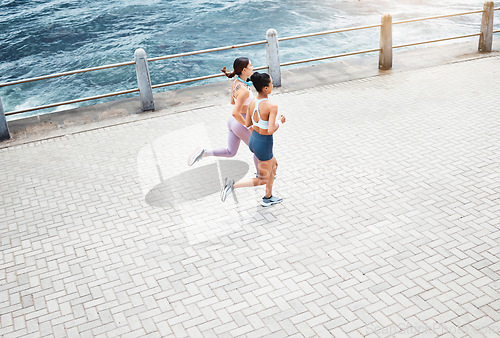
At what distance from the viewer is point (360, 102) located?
1055 cm

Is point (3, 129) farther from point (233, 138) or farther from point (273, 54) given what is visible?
point (273, 54)

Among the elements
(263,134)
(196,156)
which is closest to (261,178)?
(263,134)

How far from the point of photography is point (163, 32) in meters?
29.0

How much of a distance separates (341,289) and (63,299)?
2910 millimetres

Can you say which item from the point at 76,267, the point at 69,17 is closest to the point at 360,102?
the point at 76,267

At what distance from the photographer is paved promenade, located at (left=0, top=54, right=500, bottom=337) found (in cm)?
502

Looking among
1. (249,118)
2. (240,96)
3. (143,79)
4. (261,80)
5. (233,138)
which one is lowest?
(233,138)

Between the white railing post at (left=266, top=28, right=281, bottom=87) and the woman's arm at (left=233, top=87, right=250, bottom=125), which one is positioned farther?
the white railing post at (left=266, top=28, right=281, bottom=87)

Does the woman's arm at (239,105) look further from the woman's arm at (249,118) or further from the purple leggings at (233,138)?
the purple leggings at (233,138)

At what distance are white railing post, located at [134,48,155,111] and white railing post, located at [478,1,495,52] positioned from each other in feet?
27.7

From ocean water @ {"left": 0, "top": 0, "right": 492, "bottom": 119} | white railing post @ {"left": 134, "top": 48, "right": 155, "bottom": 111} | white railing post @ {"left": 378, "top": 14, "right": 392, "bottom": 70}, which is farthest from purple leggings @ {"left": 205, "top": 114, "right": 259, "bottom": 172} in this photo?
ocean water @ {"left": 0, "top": 0, "right": 492, "bottom": 119}

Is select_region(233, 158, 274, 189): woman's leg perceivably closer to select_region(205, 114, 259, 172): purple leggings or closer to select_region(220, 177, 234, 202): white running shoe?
select_region(220, 177, 234, 202): white running shoe

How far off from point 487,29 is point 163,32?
19739 mm

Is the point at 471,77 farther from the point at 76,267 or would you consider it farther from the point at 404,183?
the point at 76,267
